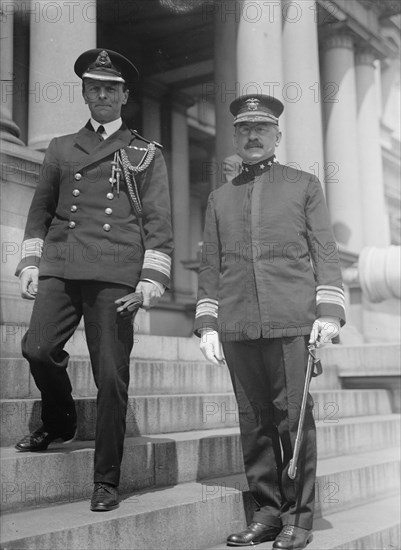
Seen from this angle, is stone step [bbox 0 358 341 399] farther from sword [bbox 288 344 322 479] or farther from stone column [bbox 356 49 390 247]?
stone column [bbox 356 49 390 247]

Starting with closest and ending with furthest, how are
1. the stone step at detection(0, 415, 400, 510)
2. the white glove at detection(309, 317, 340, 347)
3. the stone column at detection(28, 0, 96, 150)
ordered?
the stone step at detection(0, 415, 400, 510)
the white glove at detection(309, 317, 340, 347)
the stone column at detection(28, 0, 96, 150)

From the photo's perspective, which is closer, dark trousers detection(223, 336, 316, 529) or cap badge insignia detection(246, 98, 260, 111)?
dark trousers detection(223, 336, 316, 529)

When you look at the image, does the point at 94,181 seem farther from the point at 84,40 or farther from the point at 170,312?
the point at 170,312

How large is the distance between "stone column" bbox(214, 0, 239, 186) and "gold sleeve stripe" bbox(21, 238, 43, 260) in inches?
255

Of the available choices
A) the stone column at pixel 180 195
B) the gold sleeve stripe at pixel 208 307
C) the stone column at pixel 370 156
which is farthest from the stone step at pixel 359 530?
the stone column at pixel 370 156

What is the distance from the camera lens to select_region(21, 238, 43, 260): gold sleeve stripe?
3648mm

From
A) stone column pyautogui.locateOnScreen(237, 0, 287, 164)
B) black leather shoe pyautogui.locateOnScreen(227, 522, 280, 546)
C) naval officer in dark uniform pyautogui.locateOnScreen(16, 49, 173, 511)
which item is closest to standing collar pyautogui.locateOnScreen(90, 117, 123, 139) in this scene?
naval officer in dark uniform pyautogui.locateOnScreen(16, 49, 173, 511)

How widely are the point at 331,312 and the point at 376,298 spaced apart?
4.39m

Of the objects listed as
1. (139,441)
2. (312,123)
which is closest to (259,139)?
(139,441)

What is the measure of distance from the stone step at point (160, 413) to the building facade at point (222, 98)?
4.19 feet

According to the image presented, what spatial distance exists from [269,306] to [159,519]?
113cm

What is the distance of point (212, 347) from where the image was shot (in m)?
3.69

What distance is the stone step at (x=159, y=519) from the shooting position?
2.94 m

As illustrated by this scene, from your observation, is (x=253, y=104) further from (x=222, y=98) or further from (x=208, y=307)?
(x=222, y=98)
